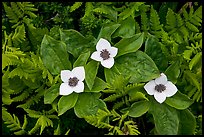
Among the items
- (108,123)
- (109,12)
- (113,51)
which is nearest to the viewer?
(108,123)

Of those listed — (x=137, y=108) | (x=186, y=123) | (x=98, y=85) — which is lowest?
(x=186, y=123)

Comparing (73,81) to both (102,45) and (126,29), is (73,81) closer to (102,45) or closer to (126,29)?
(102,45)

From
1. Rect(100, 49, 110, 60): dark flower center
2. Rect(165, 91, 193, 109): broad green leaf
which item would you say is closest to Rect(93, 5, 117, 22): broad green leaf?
Rect(100, 49, 110, 60): dark flower center

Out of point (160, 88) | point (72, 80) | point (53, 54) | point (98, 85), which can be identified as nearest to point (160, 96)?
point (160, 88)

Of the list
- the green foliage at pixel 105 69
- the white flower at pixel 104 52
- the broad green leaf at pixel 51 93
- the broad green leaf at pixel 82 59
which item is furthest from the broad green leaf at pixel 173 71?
the broad green leaf at pixel 51 93

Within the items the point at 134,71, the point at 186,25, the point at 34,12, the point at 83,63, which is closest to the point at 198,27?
the point at 186,25

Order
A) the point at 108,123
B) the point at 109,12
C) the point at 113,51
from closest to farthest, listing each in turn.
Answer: the point at 108,123 → the point at 113,51 → the point at 109,12

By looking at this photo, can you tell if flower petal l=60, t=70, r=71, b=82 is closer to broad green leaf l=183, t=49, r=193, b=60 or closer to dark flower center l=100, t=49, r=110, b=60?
dark flower center l=100, t=49, r=110, b=60
